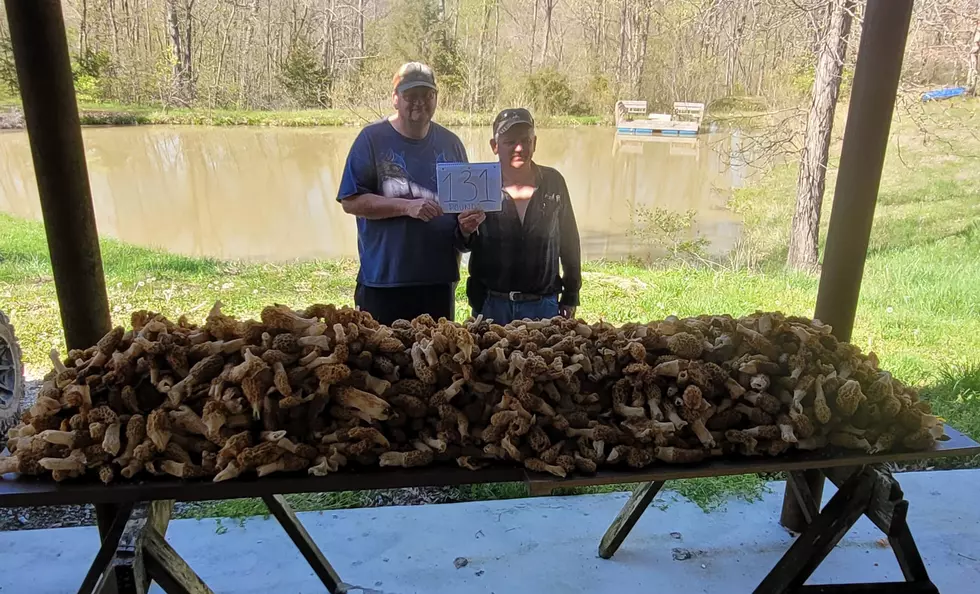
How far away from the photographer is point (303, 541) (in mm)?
2008

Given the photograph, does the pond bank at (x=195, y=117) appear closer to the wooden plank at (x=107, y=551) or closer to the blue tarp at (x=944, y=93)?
the blue tarp at (x=944, y=93)

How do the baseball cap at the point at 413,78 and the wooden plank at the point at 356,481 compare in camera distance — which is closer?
the wooden plank at the point at 356,481

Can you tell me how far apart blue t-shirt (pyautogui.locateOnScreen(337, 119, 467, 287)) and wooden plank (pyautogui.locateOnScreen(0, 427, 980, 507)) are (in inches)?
45.0

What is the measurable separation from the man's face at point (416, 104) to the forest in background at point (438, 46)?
2535 mm

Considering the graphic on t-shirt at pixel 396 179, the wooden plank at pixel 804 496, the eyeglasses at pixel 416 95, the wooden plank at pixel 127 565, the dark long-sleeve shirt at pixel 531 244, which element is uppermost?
the eyeglasses at pixel 416 95

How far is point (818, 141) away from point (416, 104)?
194 inches

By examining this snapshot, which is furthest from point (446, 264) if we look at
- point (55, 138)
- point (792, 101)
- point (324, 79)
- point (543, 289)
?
point (792, 101)

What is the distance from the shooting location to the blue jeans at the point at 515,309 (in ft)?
8.26

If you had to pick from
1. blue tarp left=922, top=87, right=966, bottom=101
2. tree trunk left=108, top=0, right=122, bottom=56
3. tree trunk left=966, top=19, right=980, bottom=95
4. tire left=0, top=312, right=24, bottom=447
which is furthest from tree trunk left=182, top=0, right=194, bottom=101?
blue tarp left=922, top=87, right=966, bottom=101

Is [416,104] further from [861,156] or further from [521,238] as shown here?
[861,156]

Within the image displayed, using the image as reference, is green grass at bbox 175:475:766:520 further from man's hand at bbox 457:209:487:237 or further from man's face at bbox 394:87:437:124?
man's face at bbox 394:87:437:124

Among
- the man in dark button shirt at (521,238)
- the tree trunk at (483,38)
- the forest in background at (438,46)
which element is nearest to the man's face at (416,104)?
the man in dark button shirt at (521,238)

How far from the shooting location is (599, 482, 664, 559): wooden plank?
2186 millimetres

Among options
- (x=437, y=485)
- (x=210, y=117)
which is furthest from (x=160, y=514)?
(x=210, y=117)
